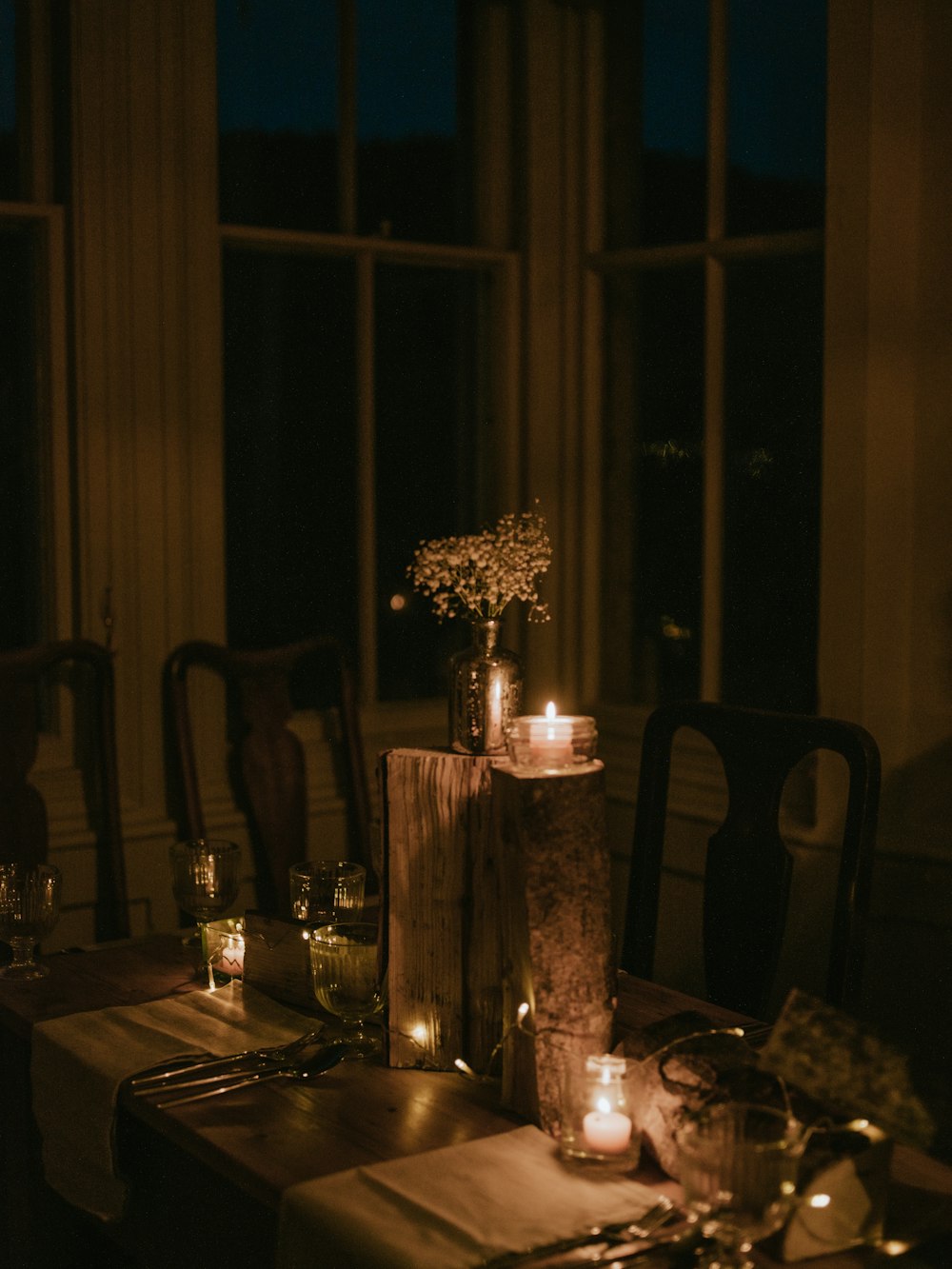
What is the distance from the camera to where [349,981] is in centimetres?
161

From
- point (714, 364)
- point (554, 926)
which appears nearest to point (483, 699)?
point (554, 926)

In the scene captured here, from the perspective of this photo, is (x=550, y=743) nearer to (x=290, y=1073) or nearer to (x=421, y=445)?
(x=290, y=1073)

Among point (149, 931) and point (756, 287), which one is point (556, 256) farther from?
point (149, 931)

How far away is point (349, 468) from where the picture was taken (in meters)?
3.25

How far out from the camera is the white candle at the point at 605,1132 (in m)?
1.29

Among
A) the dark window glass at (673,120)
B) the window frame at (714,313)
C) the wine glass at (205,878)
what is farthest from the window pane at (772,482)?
the wine glass at (205,878)

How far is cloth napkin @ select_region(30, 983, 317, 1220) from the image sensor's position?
1.51 metres

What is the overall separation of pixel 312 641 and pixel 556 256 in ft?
3.61

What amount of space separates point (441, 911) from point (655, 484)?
1895 millimetres

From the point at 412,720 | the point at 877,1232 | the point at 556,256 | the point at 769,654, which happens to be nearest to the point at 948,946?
the point at 769,654

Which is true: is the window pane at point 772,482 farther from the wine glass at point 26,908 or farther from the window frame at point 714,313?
the wine glass at point 26,908

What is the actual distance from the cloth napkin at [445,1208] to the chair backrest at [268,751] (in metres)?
1.55

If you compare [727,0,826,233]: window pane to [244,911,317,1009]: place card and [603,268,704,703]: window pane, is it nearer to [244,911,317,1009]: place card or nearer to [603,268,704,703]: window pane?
[603,268,704,703]: window pane

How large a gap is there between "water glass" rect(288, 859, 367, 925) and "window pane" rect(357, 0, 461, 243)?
5.94 ft
